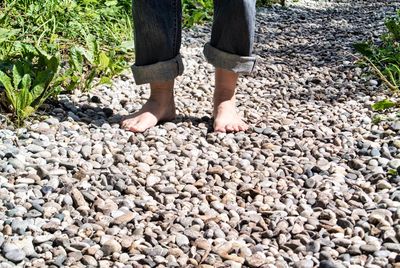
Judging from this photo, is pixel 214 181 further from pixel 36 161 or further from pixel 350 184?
pixel 36 161

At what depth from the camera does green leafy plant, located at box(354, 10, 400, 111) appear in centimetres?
312

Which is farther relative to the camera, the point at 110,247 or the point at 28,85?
the point at 28,85

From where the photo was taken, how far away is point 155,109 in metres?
2.66

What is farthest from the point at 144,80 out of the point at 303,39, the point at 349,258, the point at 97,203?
the point at 303,39

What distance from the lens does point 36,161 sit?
2219mm

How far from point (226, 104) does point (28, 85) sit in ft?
2.65

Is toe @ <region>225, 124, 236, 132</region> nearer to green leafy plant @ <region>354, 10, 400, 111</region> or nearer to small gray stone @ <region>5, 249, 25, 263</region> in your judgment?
green leafy plant @ <region>354, 10, 400, 111</region>

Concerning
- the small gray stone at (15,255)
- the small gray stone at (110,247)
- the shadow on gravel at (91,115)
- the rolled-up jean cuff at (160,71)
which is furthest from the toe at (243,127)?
the small gray stone at (15,255)

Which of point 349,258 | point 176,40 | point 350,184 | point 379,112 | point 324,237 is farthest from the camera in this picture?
point 379,112

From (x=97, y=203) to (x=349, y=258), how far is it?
0.76m

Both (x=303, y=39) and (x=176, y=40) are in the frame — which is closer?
(x=176, y=40)

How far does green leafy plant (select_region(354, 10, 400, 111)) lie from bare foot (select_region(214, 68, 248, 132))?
0.66 metres

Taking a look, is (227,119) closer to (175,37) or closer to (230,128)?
(230,128)

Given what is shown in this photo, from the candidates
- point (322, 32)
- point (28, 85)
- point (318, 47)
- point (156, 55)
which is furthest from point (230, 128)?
point (322, 32)
